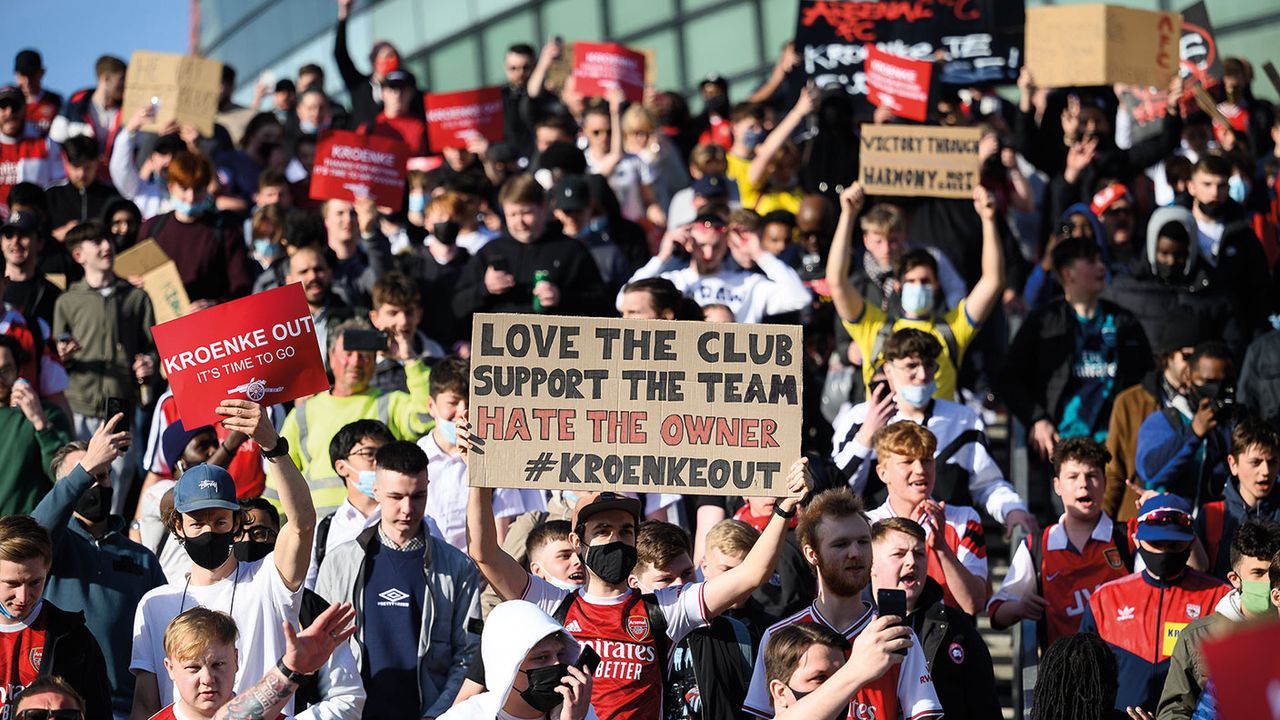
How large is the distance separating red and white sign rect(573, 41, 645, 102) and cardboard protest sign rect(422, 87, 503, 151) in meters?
1.08

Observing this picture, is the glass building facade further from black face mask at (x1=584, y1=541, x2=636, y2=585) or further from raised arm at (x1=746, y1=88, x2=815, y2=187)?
black face mask at (x1=584, y1=541, x2=636, y2=585)

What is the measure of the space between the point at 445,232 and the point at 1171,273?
180 inches

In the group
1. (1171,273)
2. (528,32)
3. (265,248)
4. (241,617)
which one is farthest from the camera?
(528,32)

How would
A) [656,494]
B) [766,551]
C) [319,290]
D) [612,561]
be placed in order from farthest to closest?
[319,290] → [656,494] → [612,561] → [766,551]

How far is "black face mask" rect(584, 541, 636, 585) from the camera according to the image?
20.9 feet

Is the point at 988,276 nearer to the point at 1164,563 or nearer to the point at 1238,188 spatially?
the point at 1164,563

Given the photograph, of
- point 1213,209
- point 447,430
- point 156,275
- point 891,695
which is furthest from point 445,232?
point 891,695

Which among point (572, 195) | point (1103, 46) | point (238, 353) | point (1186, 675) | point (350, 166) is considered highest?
point (1103, 46)

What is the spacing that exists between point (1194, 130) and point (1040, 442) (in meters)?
5.07

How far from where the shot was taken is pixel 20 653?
6500mm

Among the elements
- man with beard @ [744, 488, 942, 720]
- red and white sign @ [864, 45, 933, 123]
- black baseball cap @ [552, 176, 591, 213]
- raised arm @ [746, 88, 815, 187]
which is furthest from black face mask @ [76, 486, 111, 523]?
red and white sign @ [864, 45, 933, 123]

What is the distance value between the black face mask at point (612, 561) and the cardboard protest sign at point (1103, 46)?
8.68 m

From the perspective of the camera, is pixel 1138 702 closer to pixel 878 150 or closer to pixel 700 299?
pixel 700 299

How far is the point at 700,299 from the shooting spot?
10.5 metres
